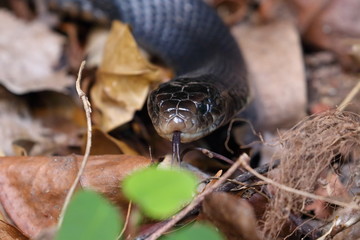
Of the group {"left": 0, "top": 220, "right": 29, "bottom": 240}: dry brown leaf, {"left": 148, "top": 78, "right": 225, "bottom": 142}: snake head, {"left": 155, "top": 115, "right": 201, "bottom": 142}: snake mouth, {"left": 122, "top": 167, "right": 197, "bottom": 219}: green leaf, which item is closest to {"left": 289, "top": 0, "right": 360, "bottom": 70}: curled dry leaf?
{"left": 148, "top": 78, "right": 225, "bottom": 142}: snake head

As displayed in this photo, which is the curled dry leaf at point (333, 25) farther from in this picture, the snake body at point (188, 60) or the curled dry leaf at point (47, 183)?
the curled dry leaf at point (47, 183)

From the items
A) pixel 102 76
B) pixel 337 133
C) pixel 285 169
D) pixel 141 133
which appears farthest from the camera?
pixel 102 76

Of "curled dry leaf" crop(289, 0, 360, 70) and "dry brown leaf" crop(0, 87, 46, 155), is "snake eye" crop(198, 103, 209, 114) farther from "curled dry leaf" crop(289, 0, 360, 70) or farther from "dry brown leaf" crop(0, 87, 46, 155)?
"curled dry leaf" crop(289, 0, 360, 70)

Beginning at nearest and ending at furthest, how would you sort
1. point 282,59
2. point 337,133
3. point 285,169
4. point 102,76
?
point 285,169 < point 337,133 < point 102,76 < point 282,59

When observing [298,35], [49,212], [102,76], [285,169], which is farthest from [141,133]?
[298,35]

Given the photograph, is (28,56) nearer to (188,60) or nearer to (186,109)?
(188,60)

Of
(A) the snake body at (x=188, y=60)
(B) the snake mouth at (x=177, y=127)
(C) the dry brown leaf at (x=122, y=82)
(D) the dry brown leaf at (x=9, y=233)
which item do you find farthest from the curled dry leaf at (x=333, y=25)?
(D) the dry brown leaf at (x=9, y=233)

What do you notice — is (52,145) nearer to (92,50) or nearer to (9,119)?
(9,119)
